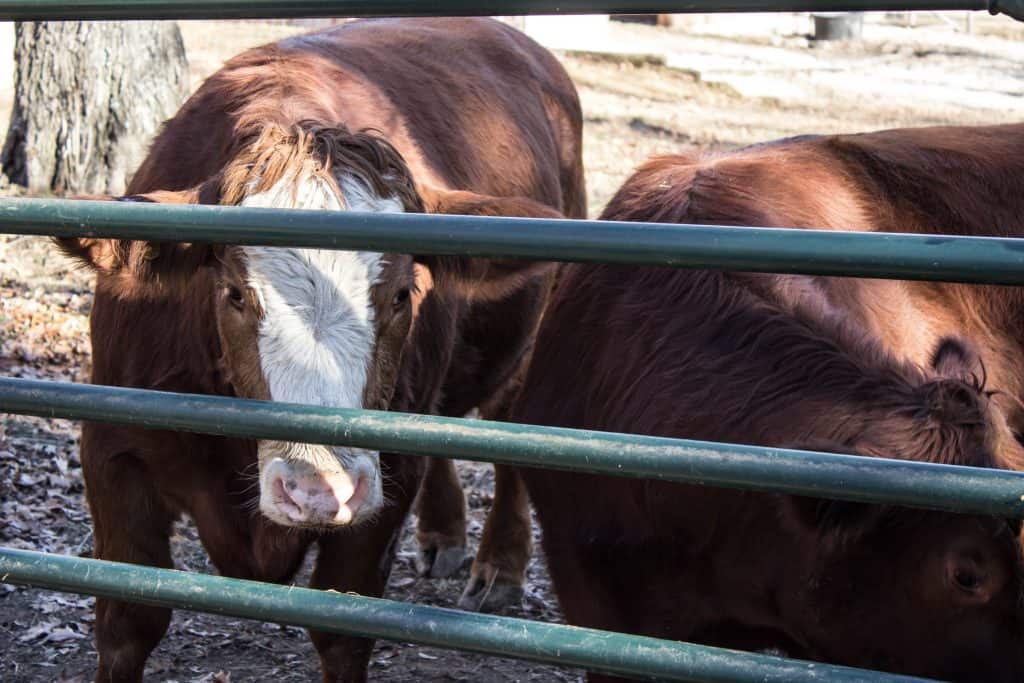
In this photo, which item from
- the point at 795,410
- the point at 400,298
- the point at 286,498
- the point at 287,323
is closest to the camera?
the point at 795,410

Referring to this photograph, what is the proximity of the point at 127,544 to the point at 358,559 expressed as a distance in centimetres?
70

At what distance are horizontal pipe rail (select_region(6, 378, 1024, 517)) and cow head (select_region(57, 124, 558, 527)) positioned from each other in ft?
3.12

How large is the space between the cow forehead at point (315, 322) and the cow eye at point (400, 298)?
140 mm

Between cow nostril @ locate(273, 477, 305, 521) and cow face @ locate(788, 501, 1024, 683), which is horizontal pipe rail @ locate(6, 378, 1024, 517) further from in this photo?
cow nostril @ locate(273, 477, 305, 521)

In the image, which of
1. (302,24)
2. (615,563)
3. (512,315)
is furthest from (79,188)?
(302,24)

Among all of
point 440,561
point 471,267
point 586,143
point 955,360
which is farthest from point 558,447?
point 586,143

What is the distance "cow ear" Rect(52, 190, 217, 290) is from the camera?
3430 millimetres

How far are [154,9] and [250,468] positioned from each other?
69.7 inches

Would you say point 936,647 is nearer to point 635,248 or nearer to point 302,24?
point 635,248

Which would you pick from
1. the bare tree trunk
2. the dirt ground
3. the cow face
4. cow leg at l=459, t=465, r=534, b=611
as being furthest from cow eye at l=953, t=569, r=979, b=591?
the bare tree trunk

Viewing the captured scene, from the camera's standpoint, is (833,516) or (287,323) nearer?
(833,516)

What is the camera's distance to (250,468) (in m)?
→ 3.68

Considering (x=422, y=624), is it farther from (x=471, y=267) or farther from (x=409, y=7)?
(x=471, y=267)

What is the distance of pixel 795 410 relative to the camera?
2998 mm
